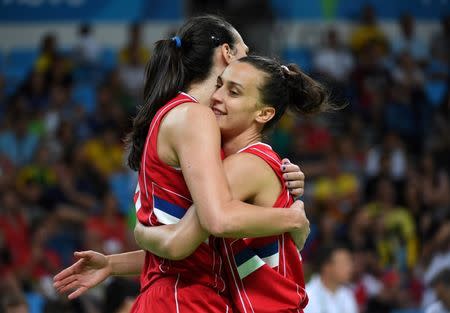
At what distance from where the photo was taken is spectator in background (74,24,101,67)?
41.8ft

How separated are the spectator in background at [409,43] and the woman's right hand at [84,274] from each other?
30.5ft

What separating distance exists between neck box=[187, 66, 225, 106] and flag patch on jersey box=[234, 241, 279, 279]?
600 millimetres

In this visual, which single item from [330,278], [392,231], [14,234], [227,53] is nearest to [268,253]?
[227,53]

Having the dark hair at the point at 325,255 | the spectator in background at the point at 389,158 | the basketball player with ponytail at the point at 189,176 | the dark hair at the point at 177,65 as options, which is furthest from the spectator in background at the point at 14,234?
the dark hair at the point at 177,65

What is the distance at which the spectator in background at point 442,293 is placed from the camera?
7750 mm

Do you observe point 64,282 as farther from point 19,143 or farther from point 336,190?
point 19,143

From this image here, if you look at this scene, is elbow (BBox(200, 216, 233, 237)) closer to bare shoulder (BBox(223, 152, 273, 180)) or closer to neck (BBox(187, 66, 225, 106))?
bare shoulder (BBox(223, 152, 273, 180))

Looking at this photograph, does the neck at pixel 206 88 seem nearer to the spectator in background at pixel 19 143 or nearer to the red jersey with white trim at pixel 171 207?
the red jersey with white trim at pixel 171 207

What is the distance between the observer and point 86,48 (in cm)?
1281

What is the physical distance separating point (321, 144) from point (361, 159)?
525mm

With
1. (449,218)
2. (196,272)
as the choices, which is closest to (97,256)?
(196,272)

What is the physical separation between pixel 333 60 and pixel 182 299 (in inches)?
372

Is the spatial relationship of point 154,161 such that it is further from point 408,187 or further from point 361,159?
point 361,159


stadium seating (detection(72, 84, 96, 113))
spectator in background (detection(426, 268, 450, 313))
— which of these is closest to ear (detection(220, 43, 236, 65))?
spectator in background (detection(426, 268, 450, 313))
